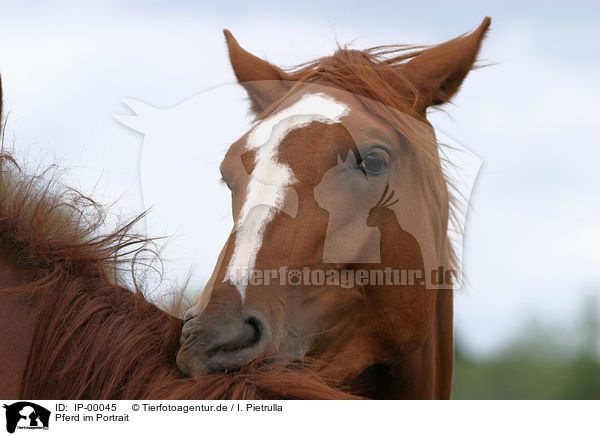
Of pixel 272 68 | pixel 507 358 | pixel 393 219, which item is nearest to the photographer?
pixel 393 219

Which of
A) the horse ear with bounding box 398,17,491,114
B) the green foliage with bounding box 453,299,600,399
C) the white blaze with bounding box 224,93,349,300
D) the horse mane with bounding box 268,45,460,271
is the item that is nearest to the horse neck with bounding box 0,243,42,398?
the white blaze with bounding box 224,93,349,300

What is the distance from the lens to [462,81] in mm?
2672

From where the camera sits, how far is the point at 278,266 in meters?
2.05

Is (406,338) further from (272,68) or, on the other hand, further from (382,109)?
(272,68)

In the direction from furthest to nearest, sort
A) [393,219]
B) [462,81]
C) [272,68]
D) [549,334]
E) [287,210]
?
[549,334]
[272,68]
[462,81]
[393,219]
[287,210]

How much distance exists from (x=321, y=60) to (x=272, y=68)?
0.29 meters

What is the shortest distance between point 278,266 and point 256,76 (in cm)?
125

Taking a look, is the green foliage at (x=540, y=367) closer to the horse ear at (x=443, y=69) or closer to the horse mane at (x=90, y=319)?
the horse ear at (x=443, y=69)

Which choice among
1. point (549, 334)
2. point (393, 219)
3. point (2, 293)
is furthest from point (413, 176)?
Result: point (549, 334)

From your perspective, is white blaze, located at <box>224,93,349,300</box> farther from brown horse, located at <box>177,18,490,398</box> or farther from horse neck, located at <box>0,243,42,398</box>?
horse neck, located at <box>0,243,42,398</box>
